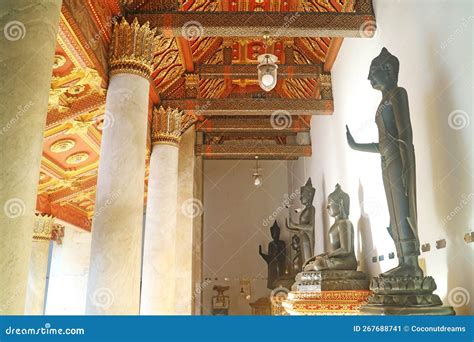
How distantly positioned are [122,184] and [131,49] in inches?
67.5

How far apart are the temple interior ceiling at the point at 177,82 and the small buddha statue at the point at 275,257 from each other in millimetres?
2945

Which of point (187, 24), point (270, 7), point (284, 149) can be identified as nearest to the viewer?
point (187, 24)

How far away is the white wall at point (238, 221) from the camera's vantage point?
39.9 feet

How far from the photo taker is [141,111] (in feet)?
15.5

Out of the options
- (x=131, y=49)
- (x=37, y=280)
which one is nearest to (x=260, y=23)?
(x=131, y=49)

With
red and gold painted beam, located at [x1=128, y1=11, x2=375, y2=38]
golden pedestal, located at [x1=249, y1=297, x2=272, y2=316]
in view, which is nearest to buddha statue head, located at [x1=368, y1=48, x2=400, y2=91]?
red and gold painted beam, located at [x1=128, y1=11, x2=375, y2=38]

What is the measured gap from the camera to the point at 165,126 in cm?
718

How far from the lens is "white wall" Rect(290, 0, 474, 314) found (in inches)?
114

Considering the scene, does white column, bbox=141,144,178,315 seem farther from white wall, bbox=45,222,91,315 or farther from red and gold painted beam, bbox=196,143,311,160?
white wall, bbox=45,222,91,315

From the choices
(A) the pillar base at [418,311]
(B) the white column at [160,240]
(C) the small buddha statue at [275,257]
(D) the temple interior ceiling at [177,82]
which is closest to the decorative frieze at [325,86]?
(D) the temple interior ceiling at [177,82]

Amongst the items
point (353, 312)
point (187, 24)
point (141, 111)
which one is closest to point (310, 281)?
point (353, 312)

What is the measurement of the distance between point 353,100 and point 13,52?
4897 mm

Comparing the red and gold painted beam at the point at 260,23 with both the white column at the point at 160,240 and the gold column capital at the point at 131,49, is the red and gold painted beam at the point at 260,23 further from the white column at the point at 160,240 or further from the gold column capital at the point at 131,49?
the white column at the point at 160,240

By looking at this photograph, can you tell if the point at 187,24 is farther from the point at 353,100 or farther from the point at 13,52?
the point at 13,52
